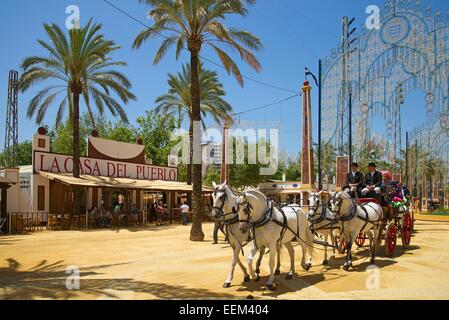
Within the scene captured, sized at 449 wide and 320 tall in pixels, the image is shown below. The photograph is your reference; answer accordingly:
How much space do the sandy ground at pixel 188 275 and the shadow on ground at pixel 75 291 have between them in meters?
0.01

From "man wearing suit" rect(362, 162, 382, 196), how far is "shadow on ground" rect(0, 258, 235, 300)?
645 cm

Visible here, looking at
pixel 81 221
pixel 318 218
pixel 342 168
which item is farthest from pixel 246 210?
pixel 342 168

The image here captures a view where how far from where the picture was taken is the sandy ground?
298 inches

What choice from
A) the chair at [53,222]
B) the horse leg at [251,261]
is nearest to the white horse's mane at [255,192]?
the horse leg at [251,261]

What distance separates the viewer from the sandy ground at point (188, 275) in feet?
24.8

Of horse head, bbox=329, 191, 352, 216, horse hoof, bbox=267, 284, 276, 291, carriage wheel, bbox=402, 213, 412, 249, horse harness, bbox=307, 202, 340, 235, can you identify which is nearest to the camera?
horse hoof, bbox=267, 284, 276, 291

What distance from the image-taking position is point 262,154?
51969 mm

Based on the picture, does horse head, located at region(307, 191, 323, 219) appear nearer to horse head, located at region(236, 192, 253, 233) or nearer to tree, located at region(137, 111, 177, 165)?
horse head, located at region(236, 192, 253, 233)

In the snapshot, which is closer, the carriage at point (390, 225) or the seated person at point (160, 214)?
the carriage at point (390, 225)

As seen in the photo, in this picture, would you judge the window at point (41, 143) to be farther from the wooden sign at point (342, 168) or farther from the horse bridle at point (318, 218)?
the horse bridle at point (318, 218)

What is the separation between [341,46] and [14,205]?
76.6 feet

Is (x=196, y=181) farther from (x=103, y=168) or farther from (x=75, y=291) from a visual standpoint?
(x=103, y=168)

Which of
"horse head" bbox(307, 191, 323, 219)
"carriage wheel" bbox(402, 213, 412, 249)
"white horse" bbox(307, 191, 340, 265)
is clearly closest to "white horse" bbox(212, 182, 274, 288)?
"horse head" bbox(307, 191, 323, 219)

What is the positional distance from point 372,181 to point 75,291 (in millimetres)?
8815
